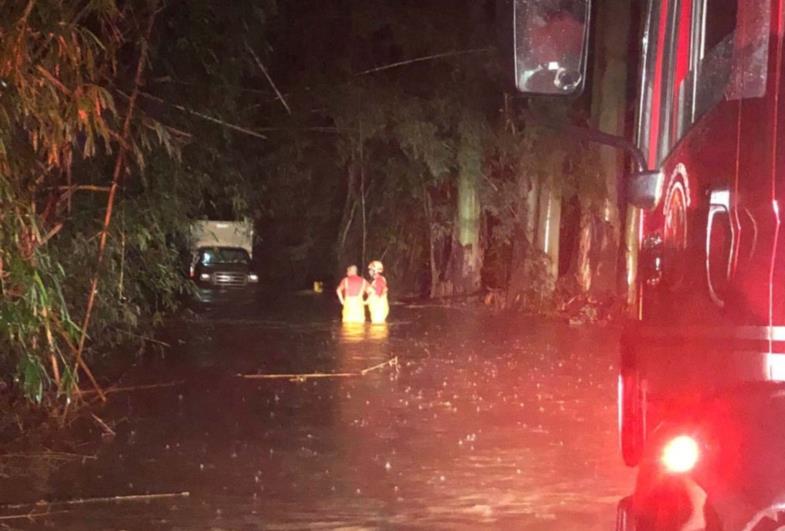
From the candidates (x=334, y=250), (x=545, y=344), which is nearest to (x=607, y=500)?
(x=545, y=344)

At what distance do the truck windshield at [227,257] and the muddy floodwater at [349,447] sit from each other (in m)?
21.7

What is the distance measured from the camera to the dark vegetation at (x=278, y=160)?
8211 millimetres

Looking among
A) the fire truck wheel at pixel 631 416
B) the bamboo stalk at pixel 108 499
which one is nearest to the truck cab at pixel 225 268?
the bamboo stalk at pixel 108 499

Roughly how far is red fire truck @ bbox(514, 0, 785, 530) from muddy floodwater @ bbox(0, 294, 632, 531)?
3529 mm

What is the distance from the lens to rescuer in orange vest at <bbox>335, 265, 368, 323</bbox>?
20.2 meters

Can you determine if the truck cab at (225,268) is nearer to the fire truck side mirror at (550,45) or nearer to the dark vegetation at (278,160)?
the dark vegetation at (278,160)

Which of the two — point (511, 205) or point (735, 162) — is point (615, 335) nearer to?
point (511, 205)

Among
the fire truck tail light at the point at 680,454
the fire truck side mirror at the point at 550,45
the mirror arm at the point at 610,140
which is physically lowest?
the fire truck tail light at the point at 680,454

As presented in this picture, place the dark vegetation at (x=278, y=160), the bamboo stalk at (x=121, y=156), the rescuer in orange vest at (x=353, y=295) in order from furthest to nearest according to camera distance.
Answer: the rescuer in orange vest at (x=353, y=295) < the bamboo stalk at (x=121, y=156) < the dark vegetation at (x=278, y=160)

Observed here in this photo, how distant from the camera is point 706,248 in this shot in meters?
3.29

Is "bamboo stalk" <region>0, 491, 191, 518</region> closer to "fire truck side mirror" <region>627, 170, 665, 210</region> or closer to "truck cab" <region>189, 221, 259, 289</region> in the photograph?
"fire truck side mirror" <region>627, 170, 665, 210</region>

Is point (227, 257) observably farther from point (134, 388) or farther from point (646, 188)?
point (646, 188)

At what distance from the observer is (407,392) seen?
39.9 feet

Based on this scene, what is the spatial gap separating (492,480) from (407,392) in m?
4.06
